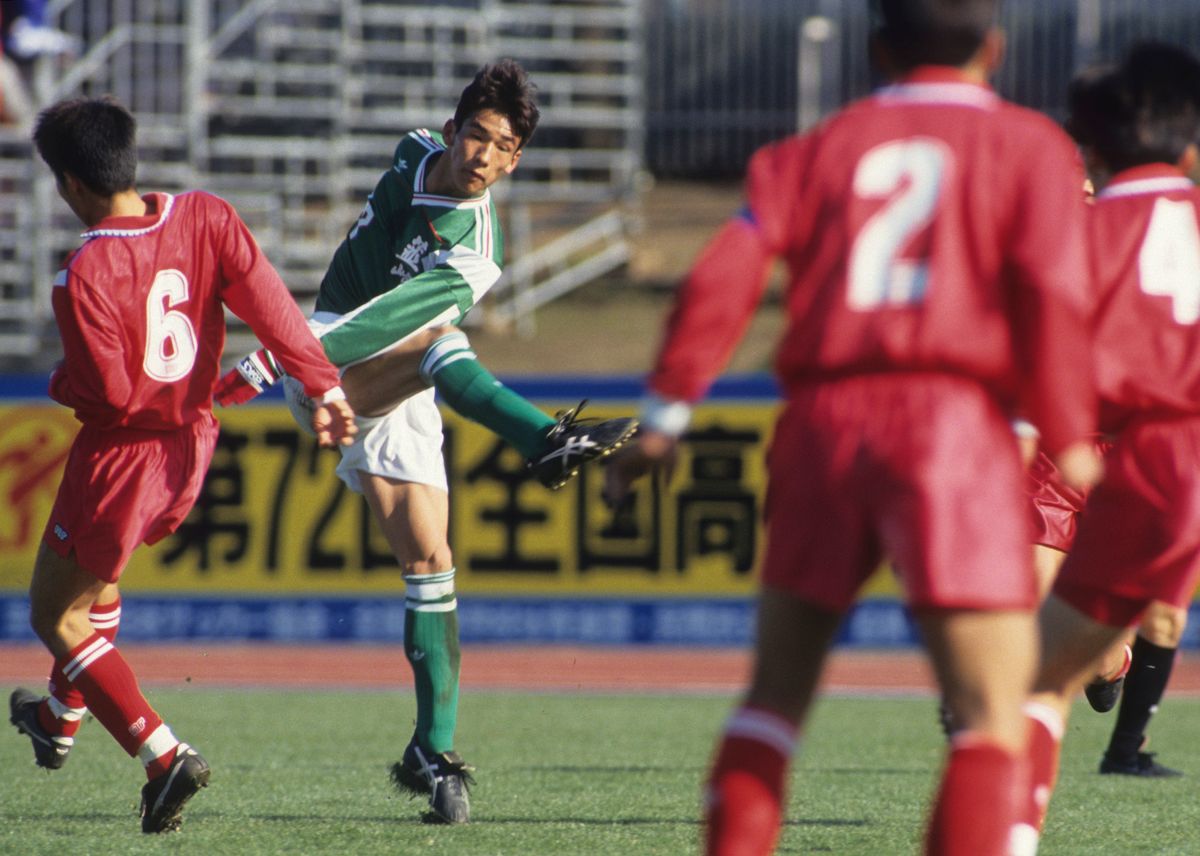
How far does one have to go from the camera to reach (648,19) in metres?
18.8

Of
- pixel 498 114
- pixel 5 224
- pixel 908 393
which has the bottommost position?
pixel 5 224

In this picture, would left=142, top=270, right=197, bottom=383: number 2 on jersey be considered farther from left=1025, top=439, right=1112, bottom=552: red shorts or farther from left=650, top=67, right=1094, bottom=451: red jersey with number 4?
left=1025, top=439, right=1112, bottom=552: red shorts

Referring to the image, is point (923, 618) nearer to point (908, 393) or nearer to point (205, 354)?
point (908, 393)

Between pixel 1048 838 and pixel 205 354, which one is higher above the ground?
pixel 205 354

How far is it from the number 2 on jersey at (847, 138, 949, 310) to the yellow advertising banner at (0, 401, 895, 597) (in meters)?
8.26

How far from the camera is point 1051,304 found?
280cm

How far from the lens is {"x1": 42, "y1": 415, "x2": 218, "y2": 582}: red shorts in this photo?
4730 millimetres

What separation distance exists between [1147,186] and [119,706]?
3.01 metres

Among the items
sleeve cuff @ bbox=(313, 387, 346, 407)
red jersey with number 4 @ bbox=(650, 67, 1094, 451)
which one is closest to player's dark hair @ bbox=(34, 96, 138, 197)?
sleeve cuff @ bbox=(313, 387, 346, 407)

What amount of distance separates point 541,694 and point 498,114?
17.0 ft

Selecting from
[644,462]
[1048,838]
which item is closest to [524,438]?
[1048,838]

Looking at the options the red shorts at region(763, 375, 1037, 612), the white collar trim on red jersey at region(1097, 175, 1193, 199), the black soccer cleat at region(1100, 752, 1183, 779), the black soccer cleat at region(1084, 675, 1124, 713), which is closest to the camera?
the red shorts at region(763, 375, 1037, 612)

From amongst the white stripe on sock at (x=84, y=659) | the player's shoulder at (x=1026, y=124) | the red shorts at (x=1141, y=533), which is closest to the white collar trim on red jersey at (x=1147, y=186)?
the red shorts at (x=1141, y=533)

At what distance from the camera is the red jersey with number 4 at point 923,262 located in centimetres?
283
